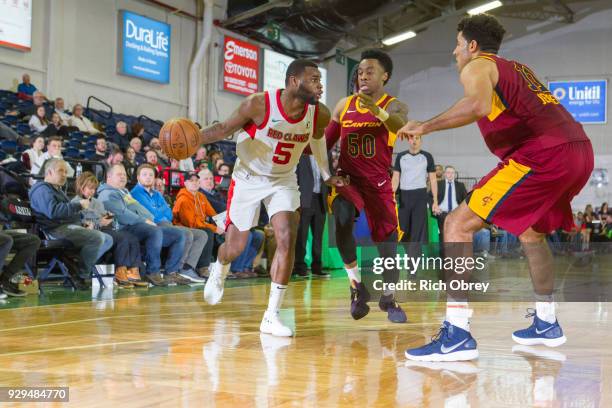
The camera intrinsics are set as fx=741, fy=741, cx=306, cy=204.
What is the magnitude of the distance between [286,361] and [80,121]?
11648mm

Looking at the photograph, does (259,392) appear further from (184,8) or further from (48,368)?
(184,8)

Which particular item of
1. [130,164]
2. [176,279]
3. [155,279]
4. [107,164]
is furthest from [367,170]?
[130,164]

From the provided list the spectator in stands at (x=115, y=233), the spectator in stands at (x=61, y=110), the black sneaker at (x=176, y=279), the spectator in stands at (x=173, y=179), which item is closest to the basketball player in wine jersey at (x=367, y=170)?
the spectator in stands at (x=115, y=233)

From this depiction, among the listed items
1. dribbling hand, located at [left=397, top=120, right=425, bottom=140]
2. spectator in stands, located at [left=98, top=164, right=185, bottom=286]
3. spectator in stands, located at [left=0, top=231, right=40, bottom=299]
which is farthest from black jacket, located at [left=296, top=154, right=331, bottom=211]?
dribbling hand, located at [left=397, top=120, right=425, bottom=140]

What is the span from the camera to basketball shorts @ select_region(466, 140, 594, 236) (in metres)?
3.85

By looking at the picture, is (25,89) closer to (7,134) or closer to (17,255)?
(7,134)

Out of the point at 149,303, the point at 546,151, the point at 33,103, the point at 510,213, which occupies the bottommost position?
the point at 149,303

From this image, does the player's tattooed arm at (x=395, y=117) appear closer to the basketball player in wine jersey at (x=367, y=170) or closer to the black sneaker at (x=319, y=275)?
the basketball player in wine jersey at (x=367, y=170)

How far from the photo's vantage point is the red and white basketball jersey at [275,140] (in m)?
4.74

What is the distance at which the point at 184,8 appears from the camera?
61.3ft

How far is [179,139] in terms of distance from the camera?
14.5ft

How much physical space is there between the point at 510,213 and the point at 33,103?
38.2ft

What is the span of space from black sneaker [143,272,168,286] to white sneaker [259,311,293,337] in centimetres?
395

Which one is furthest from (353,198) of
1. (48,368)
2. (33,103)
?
(33,103)
